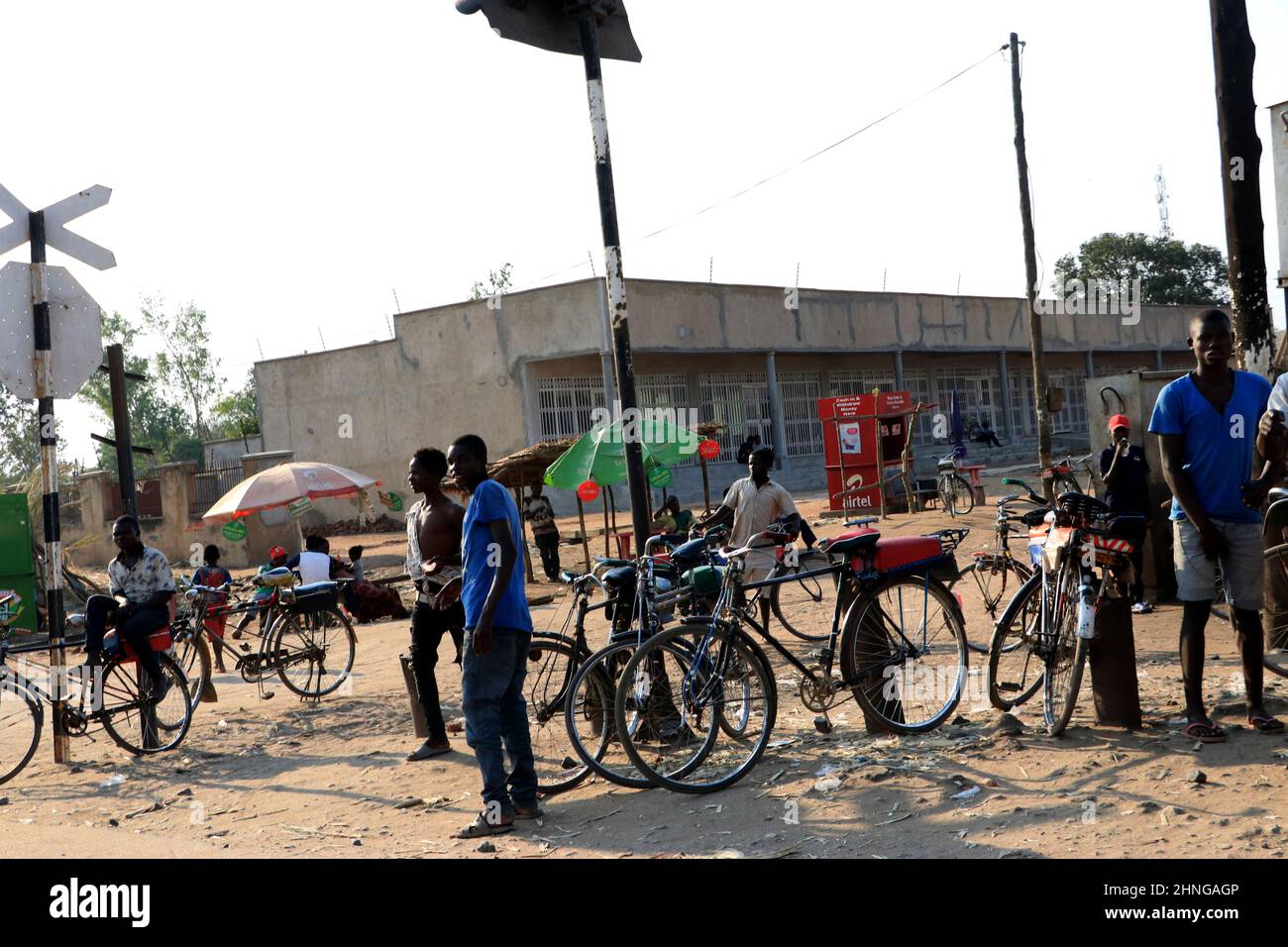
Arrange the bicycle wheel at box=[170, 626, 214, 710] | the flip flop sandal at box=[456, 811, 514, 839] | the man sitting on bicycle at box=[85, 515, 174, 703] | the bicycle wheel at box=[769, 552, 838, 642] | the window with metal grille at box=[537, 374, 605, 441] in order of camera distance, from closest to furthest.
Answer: the flip flop sandal at box=[456, 811, 514, 839], the man sitting on bicycle at box=[85, 515, 174, 703], the bicycle wheel at box=[170, 626, 214, 710], the bicycle wheel at box=[769, 552, 838, 642], the window with metal grille at box=[537, 374, 605, 441]

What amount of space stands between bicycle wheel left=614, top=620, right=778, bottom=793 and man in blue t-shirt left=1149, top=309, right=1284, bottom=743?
1.99 meters

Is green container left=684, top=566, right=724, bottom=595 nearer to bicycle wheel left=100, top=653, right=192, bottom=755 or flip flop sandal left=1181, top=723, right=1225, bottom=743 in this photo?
Answer: flip flop sandal left=1181, top=723, right=1225, bottom=743

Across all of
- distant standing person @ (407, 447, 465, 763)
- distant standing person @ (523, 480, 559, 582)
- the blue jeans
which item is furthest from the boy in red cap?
distant standing person @ (523, 480, 559, 582)

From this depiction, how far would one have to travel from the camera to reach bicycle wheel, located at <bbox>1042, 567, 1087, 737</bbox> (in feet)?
18.9

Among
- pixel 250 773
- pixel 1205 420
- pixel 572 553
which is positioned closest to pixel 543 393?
pixel 572 553

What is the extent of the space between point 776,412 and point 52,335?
91.4 ft

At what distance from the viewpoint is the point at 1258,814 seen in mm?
4359

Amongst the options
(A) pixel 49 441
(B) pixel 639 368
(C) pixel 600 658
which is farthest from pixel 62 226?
(B) pixel 639 368

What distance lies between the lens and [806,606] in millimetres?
12188

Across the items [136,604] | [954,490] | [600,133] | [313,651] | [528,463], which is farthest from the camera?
[954,490]

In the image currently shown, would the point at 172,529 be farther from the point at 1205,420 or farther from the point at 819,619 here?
the point at 1205,420

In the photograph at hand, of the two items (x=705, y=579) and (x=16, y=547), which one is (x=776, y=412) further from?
(x=705, y=579)

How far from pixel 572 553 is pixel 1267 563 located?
1613 centimetres

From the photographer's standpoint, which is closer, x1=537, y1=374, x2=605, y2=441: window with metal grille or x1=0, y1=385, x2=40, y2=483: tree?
x1=537, y1=374, x2=605, y2=441: window with metal grille
